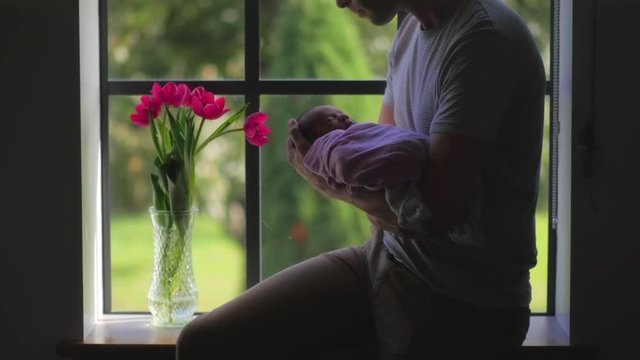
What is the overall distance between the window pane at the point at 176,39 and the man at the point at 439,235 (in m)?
0.51

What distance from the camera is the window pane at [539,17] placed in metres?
2.00

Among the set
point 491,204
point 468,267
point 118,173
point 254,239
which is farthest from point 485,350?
point 118,173

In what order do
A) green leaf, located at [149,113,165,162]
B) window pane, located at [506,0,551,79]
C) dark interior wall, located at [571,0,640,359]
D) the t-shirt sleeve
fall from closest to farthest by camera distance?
the t-shirt sleeve
dark interior wall, located at [571,0,640,359]
green leaf, located at [149,113,165,162]
window pane, located at [506,0,551,79]

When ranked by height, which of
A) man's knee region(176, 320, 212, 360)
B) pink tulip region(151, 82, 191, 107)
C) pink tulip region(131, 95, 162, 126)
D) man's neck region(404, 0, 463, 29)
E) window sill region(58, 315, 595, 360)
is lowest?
window sill region(58, 315, 595, 360)

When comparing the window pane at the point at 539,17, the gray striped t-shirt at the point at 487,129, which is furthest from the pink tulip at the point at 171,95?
the window pane at the point at 539,17

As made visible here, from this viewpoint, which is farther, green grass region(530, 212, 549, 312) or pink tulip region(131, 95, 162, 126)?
green grass region(530, 212, 549, 312)

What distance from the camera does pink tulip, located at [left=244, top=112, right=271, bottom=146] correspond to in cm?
185

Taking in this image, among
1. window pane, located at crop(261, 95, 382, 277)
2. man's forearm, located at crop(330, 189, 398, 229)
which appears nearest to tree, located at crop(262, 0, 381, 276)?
window pane, located at crop(261, 95, 382, 277)

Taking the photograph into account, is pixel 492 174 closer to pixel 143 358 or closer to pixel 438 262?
pixel 438 262

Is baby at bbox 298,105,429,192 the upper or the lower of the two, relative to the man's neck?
lower

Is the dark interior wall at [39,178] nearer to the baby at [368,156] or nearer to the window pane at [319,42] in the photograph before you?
the window pane at [319,42]

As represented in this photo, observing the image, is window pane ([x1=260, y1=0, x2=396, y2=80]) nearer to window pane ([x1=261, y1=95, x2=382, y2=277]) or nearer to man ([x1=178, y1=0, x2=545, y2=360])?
window pane ([x1=261, y1=95, x2=382, y2=277])

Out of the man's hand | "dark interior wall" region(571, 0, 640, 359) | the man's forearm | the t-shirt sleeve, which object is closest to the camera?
→ the t-shirt sleeve

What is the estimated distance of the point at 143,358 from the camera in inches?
71.1
